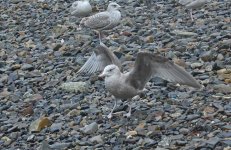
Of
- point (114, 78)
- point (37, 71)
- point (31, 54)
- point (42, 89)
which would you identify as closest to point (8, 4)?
point (31, 54)

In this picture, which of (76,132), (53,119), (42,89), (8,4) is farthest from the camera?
(8,4)

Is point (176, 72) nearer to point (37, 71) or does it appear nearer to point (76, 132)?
point (76, 132)

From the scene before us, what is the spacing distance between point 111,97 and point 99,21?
400cm

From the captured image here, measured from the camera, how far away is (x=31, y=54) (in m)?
12.0

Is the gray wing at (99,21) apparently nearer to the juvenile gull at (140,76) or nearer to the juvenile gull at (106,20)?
the juvenile gull at (106,20)

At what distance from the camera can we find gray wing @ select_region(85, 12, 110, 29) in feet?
39.4

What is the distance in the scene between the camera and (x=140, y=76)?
24.1ft

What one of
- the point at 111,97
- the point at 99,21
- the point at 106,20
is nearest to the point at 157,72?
the point at 111,97

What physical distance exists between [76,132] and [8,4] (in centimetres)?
1184

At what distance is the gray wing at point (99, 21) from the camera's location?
12.0 meters

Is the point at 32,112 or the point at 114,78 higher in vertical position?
the point at 114,78

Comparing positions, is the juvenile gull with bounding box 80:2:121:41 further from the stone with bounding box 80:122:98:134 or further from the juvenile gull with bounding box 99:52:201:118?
the stone with bounding box 80:122:98:134

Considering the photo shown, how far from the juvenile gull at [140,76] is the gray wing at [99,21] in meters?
4.77

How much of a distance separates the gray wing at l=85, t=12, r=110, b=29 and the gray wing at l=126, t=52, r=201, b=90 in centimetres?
480
